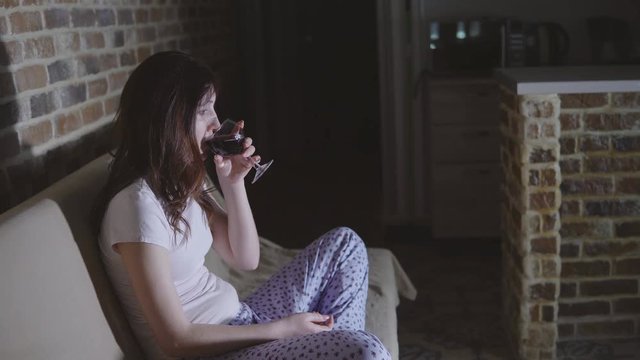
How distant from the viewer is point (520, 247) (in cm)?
251

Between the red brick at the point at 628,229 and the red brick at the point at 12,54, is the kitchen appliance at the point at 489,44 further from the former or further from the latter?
the red brick at the point at 12,54

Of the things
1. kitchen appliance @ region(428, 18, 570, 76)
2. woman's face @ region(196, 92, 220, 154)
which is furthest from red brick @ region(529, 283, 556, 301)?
kitchen appliance @ region(428, 18, 570, 76)

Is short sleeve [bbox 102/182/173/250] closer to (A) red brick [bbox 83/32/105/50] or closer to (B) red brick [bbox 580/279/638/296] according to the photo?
(A) red brick [bbox 83/32/105/50]

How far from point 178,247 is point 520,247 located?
134cm

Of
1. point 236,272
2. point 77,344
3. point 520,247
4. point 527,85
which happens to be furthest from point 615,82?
point 77,344

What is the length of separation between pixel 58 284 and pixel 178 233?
28 cm

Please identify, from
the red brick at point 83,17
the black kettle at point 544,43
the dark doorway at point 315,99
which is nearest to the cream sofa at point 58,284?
the red brick at point 83,17

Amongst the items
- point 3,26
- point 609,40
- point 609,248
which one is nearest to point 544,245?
point 609,248

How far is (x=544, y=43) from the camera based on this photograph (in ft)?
12.5

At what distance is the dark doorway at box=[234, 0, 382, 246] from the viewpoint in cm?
505

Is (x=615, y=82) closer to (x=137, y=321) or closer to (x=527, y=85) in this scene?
(x=527, y=85)

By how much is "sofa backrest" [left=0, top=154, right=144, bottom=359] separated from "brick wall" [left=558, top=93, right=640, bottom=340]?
152cm

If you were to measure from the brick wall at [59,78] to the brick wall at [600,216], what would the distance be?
1437 mm

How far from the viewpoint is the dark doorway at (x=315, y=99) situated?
5051mm
